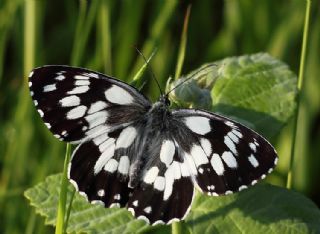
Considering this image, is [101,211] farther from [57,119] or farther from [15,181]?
[15,181]

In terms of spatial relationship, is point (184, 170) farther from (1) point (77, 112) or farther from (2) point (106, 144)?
(1) point (77, 112)

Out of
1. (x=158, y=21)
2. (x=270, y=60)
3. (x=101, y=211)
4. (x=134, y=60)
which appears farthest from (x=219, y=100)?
(x=134, y=60)

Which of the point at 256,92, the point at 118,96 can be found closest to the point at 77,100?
the point at 118,96

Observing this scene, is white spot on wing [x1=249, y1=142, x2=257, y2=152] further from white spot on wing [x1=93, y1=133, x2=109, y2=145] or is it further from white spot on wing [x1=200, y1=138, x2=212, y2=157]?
white spot on wing [x1=93, y1=133, x2=109, y2=145]

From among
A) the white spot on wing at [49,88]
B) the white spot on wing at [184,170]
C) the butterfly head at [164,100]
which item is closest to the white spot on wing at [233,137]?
the white spot on wing at [184,170]

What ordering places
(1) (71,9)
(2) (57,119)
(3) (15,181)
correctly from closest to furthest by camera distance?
(2) (57,119) → (3) (15,181) → (1) (71,9)
